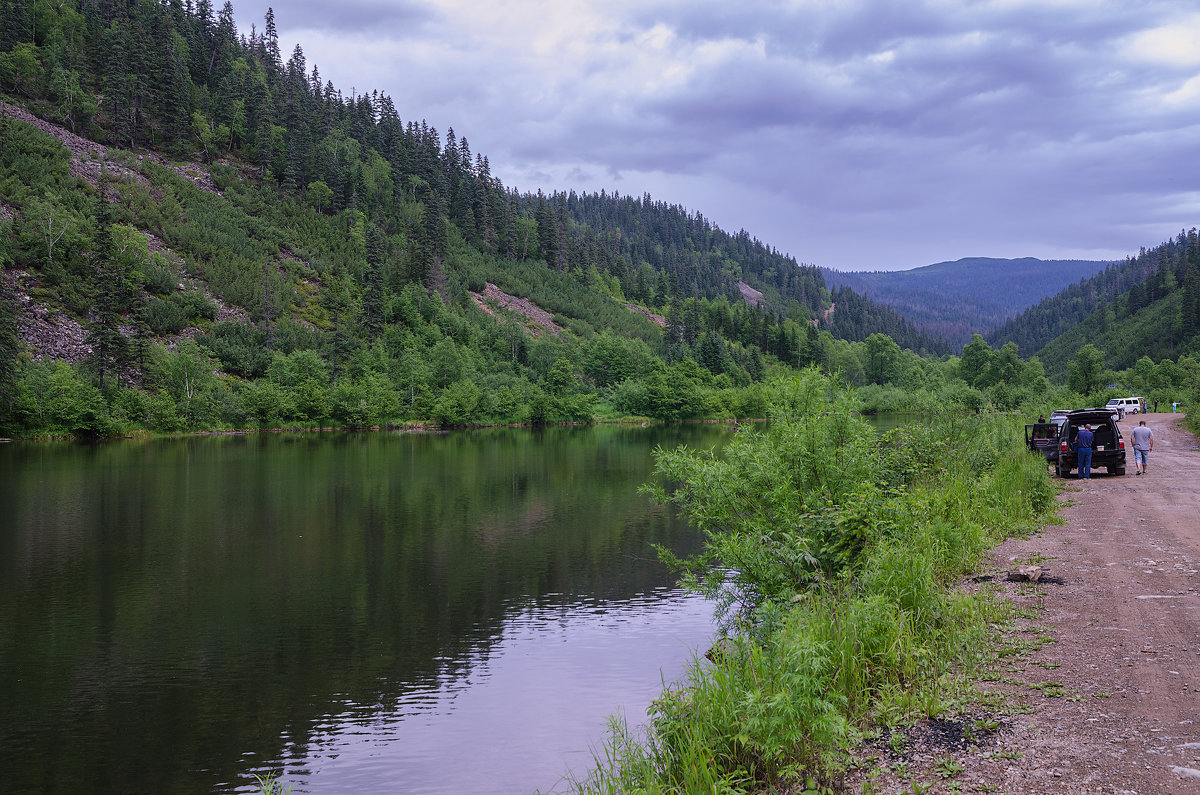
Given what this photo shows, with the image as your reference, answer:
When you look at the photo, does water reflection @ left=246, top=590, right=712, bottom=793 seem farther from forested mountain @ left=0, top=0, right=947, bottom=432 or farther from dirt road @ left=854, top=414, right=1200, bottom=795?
forested mountain @ left=0, top=0, right=947, bottom=432

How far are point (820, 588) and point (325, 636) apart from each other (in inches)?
435

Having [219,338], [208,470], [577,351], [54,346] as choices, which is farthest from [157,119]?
[208,470]

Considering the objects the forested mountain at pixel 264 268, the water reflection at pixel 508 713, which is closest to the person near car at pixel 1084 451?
the water reflection at pixel 508 713

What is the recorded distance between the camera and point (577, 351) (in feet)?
443

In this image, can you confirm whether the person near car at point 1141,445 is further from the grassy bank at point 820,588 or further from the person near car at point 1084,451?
the grassy bank at point 820,588

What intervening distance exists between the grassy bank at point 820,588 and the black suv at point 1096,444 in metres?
5.33

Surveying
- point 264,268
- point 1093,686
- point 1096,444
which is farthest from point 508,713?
point 264,268

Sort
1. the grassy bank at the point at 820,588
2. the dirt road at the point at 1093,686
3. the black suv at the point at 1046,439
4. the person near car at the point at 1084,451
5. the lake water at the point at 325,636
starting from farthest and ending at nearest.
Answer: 1. the black suv at the point at 1046,439
2. the person near car at the point at 1084,451
3. the lake water at the point at 325,636
4. the grassy bank at the point at 820,588
5. the dirt road at the point at 1093,686

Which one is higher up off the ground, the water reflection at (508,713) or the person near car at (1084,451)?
the person near car at (1084,451)

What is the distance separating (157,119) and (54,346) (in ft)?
238

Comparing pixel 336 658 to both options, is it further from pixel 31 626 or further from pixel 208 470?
pixel 208 470

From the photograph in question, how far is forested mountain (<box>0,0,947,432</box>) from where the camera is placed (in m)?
83.8

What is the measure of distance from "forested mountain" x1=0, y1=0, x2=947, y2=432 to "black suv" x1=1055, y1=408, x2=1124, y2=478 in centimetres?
7680

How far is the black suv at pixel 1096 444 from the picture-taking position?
27469mm
